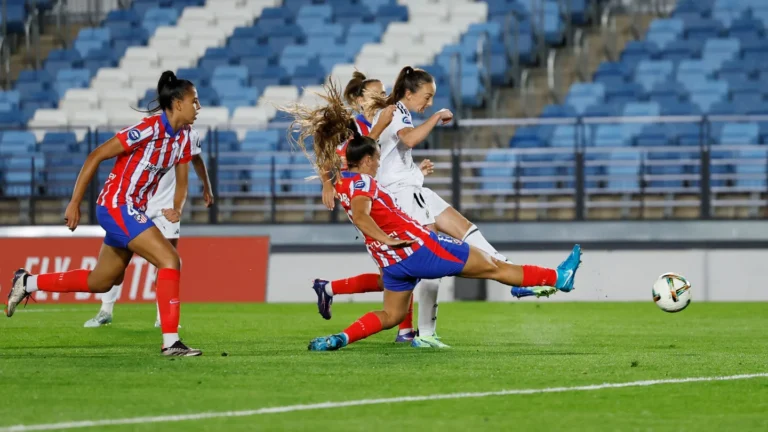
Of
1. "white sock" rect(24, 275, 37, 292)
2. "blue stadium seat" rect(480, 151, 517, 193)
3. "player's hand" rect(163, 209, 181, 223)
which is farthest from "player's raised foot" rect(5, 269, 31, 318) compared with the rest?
"blue stadium seat" rect(480, 151, 517, 193)

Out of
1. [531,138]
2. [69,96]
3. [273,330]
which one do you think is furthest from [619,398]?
[69,96]

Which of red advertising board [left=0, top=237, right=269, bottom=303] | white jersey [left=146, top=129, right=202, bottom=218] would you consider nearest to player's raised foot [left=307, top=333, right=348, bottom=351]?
white jersey [left=146, top=129, right=202, bottom=218]

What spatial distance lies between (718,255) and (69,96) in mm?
11582

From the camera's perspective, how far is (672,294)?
949cm

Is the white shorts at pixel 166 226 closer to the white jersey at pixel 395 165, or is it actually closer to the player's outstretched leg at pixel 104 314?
the player's outstretched leg at pixel 104 314

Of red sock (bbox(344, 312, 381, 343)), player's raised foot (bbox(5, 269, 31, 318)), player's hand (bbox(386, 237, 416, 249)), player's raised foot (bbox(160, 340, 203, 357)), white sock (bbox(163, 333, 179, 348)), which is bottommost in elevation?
Result: player's raised foot (bbox(160, 340, 203, 357))

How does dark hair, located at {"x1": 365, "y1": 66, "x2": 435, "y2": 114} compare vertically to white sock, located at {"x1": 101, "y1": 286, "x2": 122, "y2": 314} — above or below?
above

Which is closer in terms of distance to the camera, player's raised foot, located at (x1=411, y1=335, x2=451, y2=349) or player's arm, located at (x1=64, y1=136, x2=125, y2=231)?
player's arm, located at (x1=64, y1=136, x2=125, y2=231)

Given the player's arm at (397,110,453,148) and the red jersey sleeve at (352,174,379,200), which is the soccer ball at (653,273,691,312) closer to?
the player's arm at (397,110,453,148)

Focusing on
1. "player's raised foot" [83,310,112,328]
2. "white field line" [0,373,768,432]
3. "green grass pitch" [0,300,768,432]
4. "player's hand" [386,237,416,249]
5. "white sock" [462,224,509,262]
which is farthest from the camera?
"player's raised foot" [83,310,112,328]

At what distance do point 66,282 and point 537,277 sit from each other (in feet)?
10.3

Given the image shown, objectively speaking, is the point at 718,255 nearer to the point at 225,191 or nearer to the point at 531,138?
the point at 531,138

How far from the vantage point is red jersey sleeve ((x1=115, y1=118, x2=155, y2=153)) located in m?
7.94

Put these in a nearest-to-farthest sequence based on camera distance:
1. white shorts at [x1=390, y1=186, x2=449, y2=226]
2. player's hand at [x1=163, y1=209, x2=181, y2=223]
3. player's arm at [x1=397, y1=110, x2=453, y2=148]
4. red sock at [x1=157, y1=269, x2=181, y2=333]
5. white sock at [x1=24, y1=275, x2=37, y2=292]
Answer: red sock at [x1=157, y1=269, x2=181, y2=333], player's arm at [x1=397, y1=110, x2=453, y2=148], white shorts at [x1=390, y1=186, x2=449, y2=226], white sock at [x1=24, y1=275, x2=37, y2=292], player's hand at [x1=163, y1=209, x2=181, y2=223]
